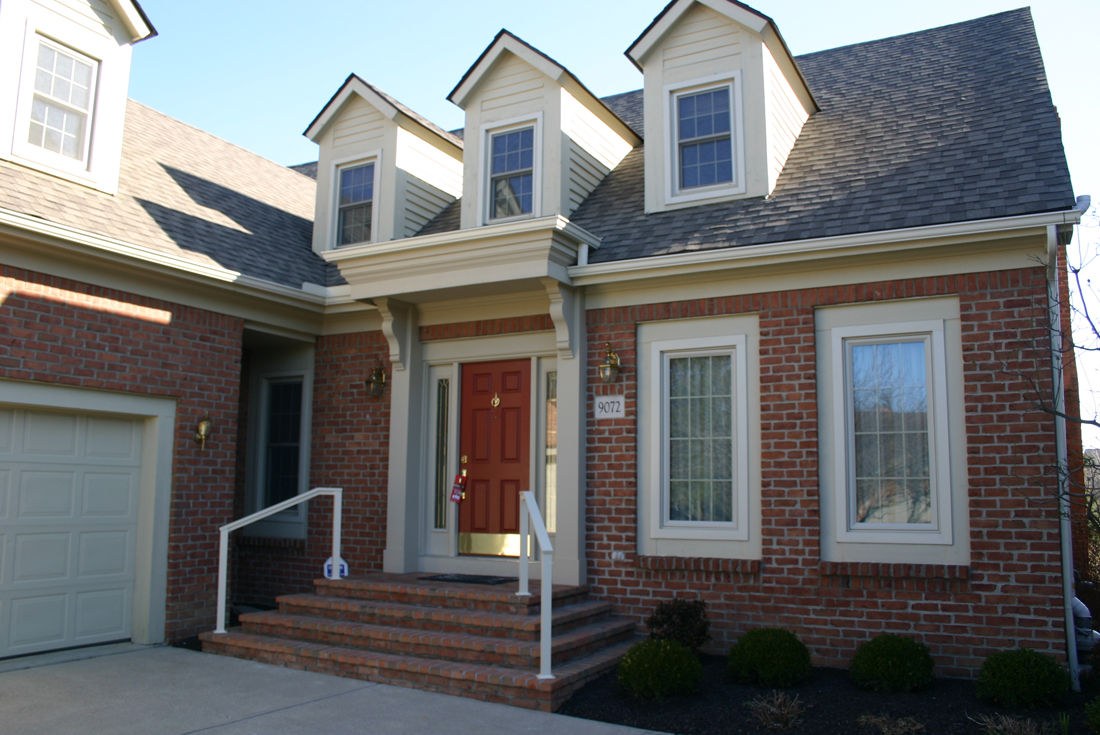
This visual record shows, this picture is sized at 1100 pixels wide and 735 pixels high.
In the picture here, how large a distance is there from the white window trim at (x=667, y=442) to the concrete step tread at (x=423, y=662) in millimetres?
1170

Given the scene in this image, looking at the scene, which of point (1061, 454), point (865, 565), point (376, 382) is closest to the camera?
point (1061, 454)

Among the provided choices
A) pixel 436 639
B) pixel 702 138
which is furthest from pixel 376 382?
pixel 702 138

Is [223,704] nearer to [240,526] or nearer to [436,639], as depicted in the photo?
[436,639]

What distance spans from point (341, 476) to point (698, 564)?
14.4 feet

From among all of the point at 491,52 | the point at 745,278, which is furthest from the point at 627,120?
the point at 745,278

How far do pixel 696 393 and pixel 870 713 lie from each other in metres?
3.22

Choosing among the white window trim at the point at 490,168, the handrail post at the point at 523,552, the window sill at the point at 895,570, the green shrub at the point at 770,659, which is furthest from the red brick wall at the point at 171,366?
the window sill at the point at 895,570

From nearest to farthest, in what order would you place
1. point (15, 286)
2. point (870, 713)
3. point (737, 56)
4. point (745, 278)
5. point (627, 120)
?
1. point (870, 713)
2. point (15, 286)
3. point (745, 278)
4. point (737, 56)
5. point (627, 120)

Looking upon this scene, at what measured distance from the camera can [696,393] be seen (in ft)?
26.3

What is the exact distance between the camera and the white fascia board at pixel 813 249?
6.60m

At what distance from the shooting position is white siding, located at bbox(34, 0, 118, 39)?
8.34 meters

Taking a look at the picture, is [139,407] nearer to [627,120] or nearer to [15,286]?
[15,286]

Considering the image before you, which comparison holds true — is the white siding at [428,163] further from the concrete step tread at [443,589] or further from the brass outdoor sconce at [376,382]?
the concrete step tread at [443,589]

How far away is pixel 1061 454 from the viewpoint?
6.50 m
